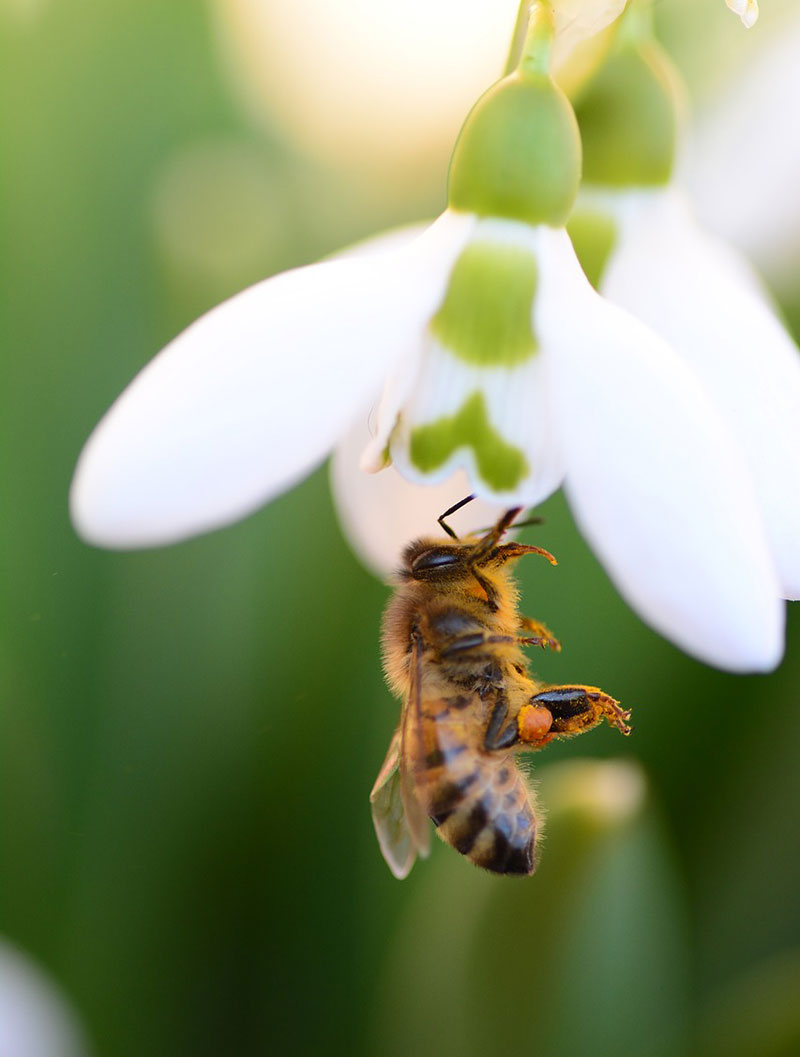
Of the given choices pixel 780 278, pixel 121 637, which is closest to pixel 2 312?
pixel 121 637

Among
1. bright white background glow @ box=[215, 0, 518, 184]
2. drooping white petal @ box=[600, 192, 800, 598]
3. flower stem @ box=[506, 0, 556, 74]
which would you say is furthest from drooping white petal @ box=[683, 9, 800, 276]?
flower stem @ box=[506, 0, 556, 74]

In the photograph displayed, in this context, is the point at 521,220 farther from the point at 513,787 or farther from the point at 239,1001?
the point at 239,1001

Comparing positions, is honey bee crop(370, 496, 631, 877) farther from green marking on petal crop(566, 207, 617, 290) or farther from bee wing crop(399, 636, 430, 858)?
green marking on petal crop(566, 207, 617, 290)

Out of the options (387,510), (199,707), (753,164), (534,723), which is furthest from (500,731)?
(753,164)

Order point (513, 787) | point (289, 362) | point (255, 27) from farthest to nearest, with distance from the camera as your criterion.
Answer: point (255, 27)
point (513, 787)
point (289, 362)

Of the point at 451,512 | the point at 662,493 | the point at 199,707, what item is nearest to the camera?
the point at 662,493

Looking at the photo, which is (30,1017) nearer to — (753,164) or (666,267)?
(666,267)
